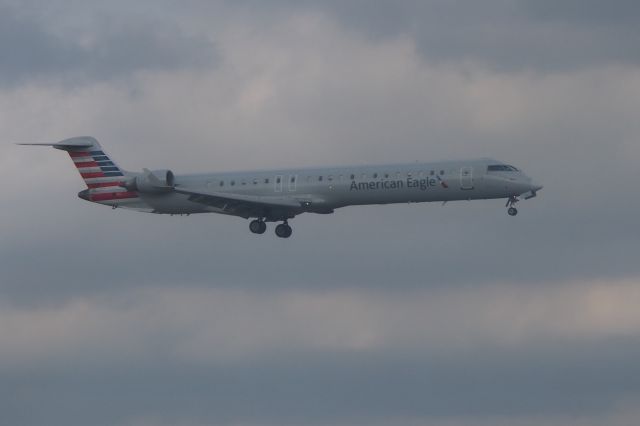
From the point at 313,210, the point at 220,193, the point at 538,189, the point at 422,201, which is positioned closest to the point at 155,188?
the point at 220,193

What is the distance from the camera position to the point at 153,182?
8400 cm

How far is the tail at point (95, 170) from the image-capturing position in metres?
87.1

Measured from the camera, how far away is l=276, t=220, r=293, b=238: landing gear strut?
84.2m

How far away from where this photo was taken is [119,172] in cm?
8750

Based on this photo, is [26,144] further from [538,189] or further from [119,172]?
[538,189]

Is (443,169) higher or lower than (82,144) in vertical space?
lower

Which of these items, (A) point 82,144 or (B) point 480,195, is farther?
(A) point 82,144

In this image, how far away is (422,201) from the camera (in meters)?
78.4

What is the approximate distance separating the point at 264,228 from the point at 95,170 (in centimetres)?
1053

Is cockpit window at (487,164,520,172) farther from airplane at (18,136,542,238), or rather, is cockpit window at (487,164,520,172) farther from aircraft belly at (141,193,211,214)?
aircraft belly at (141,193,211,214)

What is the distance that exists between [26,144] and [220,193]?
10420 millimetres

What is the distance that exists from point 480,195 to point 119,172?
2124 centimetres

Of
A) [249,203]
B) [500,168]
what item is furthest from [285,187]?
[500,168]

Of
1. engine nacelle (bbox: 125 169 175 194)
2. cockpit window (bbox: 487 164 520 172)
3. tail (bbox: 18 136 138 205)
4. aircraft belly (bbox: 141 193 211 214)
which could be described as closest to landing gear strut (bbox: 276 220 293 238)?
aircraft belly (bbox: 141 193 211 214)
